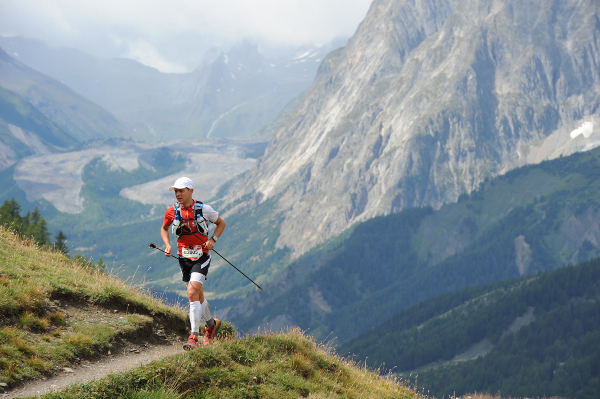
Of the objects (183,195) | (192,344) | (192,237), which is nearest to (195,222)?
(192,237)

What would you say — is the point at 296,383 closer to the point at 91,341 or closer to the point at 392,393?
the point at 392,393

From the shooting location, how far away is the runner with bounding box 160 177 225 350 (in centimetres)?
1616

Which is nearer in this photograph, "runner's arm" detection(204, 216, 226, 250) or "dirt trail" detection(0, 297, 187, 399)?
"dirt trail" detection(0, 297, 187, 399)

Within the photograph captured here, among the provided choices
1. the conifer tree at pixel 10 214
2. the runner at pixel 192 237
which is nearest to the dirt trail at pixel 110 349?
the runner at pixel 192 237

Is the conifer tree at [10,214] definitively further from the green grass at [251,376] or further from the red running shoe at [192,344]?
the red running shoe at [192,344]

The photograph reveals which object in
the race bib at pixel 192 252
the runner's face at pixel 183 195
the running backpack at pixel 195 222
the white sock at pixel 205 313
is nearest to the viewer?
the runner's face at pixel 183 195

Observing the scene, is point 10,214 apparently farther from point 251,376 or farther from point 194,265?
point 251,376

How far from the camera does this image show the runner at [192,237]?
53.0 ft

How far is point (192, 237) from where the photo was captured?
16.5 metres

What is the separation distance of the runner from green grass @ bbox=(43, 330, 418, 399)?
137 centimetres

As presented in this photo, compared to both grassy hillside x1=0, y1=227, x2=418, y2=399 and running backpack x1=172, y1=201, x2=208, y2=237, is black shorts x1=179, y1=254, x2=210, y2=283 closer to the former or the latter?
running backpack x1=172, y1=201, x2=208, y2=237

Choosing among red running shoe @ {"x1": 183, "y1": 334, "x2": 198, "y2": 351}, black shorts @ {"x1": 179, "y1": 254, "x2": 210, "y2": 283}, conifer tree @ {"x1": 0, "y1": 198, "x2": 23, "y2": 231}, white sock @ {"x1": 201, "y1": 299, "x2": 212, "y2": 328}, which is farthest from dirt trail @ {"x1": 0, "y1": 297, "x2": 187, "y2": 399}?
conifer tree @ {"x1": 0, "y1": 198, "x2": 23, "y2": 231}

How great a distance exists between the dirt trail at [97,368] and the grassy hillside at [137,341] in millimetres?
266

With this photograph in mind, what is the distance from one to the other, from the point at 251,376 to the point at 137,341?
4.58 metres
